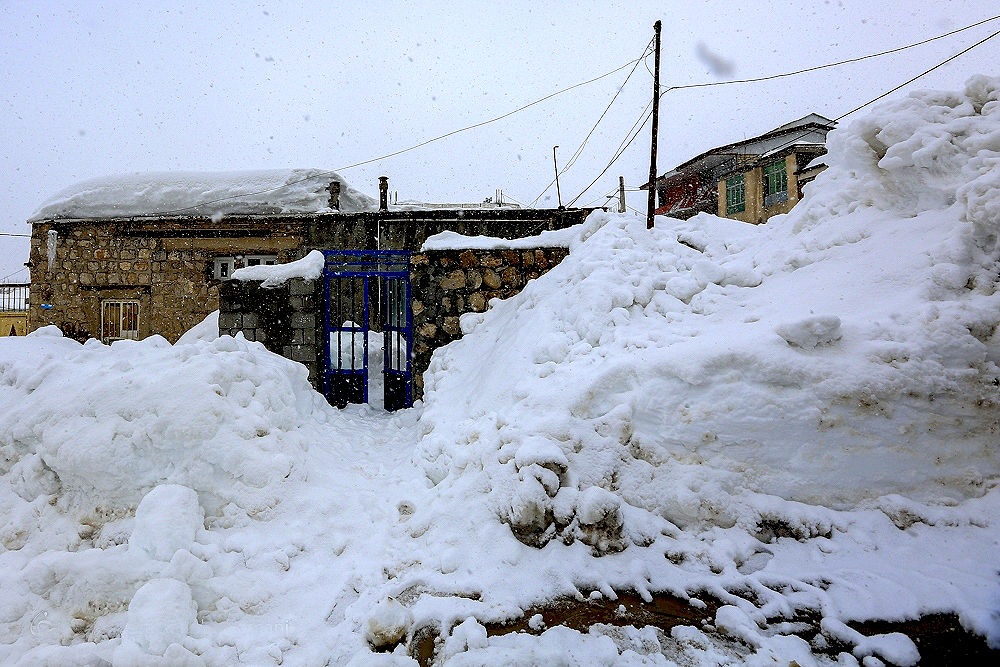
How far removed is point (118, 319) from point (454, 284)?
11.9 meters

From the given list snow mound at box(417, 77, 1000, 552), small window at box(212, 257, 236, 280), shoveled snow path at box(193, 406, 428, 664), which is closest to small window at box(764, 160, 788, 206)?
snow mound at box(417, 77, 1000, 552)

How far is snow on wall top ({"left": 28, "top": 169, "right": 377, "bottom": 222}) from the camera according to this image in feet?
44.0

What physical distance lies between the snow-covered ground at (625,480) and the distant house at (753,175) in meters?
15.9

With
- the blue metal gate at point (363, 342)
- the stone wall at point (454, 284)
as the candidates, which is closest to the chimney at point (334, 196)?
the blue metal gate at point (363, 342)

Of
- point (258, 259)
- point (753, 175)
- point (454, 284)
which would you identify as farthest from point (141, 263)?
point (753, 175)

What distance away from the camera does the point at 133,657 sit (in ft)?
7.05

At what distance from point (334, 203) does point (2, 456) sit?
37.4 ft

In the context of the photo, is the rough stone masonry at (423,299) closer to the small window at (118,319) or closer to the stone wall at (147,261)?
the stone wall at (147,261)

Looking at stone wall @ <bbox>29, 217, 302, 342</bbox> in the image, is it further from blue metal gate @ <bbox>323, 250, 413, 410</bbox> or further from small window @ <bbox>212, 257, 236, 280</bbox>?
blue metal gate @ <bbox>323, 250, 413, 410</bbox>

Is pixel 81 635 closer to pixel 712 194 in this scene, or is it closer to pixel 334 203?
pixel 334 203

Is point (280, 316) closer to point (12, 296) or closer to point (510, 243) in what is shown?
point (510, 243)

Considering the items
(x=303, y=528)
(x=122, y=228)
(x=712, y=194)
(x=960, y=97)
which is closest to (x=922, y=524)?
(x=960, y=97)

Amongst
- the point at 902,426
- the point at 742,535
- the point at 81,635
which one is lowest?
the point at 81,635

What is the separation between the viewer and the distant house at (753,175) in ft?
64.1
